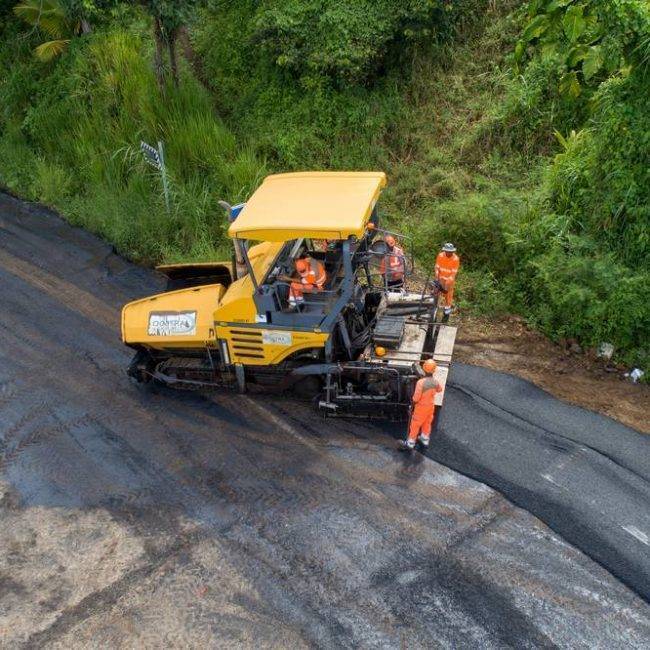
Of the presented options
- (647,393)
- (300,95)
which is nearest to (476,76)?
(300,95)

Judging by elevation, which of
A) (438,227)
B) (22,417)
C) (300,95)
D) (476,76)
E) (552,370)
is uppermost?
(476,76)

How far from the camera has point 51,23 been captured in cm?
1330

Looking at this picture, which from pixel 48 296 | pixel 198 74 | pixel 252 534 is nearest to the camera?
pixel 252 534

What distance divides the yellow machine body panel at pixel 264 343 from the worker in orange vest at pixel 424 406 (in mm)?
1035

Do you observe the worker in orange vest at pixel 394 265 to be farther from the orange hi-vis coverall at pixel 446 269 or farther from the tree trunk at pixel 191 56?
the tree trunk at pixel 191 56

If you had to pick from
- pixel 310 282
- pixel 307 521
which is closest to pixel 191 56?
pixel 310 282

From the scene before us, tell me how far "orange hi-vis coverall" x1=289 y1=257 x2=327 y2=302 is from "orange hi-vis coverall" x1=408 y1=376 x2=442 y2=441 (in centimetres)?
138

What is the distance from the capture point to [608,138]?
770 centimetres

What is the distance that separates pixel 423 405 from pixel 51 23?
12.1 meters

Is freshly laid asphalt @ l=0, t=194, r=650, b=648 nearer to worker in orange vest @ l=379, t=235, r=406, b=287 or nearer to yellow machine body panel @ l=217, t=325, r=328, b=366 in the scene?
yellow machine body panel @ l=217, t=325, r=328, b=366

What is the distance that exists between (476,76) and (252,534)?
349 inches

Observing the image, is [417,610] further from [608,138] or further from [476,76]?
[476,76]

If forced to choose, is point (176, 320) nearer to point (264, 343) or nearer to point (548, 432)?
point (264, 343)

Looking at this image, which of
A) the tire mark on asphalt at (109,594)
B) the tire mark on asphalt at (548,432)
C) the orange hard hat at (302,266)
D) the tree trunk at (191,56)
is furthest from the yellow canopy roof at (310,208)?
the tree trunk at (191,56)
